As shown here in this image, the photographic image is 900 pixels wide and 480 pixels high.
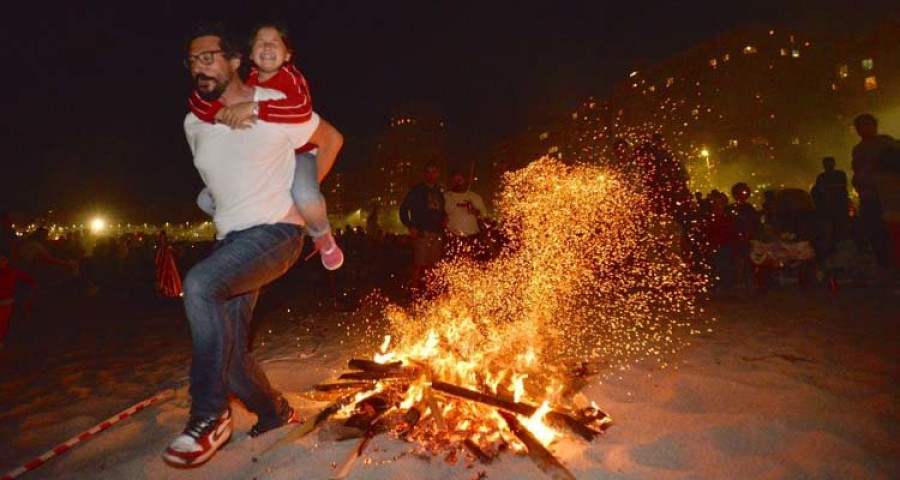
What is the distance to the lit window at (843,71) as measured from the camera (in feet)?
186

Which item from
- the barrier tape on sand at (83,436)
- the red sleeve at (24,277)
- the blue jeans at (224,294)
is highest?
the red sleeve at (24,277)

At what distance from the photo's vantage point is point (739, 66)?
5778 centimetres

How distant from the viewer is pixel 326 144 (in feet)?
9.11

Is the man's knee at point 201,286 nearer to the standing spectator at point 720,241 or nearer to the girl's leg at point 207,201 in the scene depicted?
the girl's leg at point 207,201

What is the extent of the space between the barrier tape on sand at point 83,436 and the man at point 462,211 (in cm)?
454

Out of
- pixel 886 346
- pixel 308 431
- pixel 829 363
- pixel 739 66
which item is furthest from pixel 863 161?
pixel 739 66

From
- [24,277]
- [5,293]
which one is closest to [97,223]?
[24,277]

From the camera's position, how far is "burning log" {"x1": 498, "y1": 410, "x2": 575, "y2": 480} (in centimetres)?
222

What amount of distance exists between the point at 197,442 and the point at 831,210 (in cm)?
918

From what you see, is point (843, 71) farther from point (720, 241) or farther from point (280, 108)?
point (280, 108)

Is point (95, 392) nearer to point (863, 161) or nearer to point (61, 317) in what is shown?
point (61, 317)

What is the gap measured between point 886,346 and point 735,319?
1.52 m

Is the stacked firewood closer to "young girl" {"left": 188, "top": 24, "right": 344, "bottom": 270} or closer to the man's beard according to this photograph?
"young girl" {"left": 188, "top": 24, "right": 344, "bottom": 270}

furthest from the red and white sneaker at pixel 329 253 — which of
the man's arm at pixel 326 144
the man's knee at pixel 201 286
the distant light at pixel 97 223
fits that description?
the distant light at pixel 97 223
